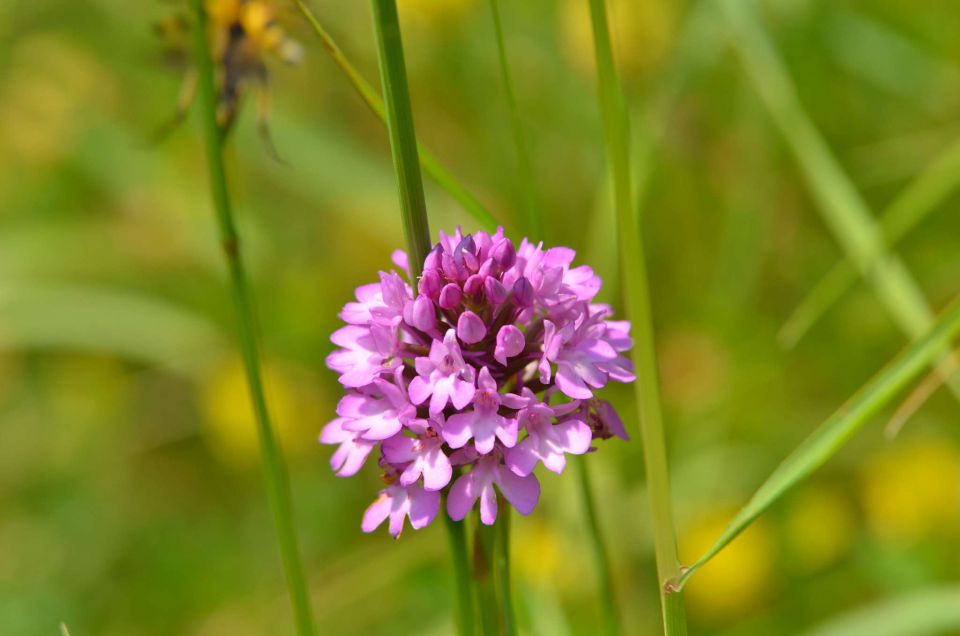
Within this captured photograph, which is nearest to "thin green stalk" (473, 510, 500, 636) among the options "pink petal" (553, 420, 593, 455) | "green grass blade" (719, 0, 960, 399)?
"pink petal" (553, 420, 593, 455)

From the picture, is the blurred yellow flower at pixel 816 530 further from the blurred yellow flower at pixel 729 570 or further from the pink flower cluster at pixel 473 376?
the pink flower cluster at pixel 473 376

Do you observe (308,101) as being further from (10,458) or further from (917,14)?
(917,14)

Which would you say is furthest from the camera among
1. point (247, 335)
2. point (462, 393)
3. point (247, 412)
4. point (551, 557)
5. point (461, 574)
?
point (247, 412)

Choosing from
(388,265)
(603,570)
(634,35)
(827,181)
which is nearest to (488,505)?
(603,570)

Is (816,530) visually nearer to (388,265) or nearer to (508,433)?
(388,265)

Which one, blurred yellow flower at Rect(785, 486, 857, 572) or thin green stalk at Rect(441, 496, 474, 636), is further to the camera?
blurred yellow flower at Rect(785, 486, 857, 572)

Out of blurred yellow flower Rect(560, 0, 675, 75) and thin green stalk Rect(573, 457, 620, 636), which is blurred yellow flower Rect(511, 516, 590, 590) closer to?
thin green stalk Rect(573, 457, 620, 636)

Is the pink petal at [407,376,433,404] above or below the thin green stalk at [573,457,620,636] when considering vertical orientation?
below

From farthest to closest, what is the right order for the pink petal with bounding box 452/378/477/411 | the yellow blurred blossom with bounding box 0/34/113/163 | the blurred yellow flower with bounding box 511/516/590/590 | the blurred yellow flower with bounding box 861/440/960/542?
the yellow blurred blossom with bounding box 0/34/113/163 < the blurred yellow flower with bounding box 861/440/960/542 < the blurred yellow flower with bounding box 511/516/590/590 < the pink petal with bounding box 452/378/477/411
